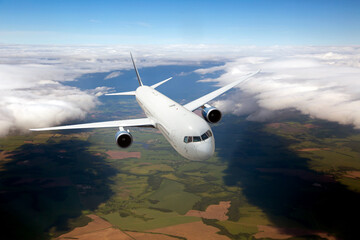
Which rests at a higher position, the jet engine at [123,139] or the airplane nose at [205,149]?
the jet engine at [123,139]

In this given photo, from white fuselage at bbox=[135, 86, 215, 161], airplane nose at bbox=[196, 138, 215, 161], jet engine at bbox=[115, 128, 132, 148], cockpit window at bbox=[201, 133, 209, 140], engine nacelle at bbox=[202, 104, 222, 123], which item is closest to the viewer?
airplane nose at bbox=[196, 138, 215, 161]

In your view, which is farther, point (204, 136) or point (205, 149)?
point (204, 136)

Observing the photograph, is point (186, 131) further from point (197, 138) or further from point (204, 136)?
point (204, 136)

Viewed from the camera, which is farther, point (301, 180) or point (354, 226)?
point (301, 180)

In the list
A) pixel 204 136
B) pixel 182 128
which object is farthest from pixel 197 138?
pixel 182 128

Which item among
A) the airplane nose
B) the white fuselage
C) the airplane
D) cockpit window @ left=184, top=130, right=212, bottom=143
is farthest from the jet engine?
the airplane nose

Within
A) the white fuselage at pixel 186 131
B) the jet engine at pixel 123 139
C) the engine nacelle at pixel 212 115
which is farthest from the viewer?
the engine nacelle at pixel 212 115

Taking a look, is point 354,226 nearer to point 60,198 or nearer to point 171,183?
point 171,183

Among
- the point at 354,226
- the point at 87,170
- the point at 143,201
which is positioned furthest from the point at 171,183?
the point at 354,226

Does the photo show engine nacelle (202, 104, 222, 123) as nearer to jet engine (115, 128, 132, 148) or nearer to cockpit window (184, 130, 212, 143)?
cockpit window (184, 130, 212, 143)

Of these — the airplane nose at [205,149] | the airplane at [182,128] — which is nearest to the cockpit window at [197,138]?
the airplane at [182,128]

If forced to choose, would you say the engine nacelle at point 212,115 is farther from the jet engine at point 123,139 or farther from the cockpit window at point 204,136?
the jet engine at point 123,139
